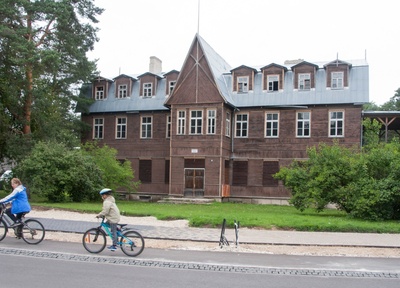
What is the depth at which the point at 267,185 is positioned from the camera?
114 ft

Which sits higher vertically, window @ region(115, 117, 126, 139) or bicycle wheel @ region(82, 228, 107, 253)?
window @ region(115, 117, 126, 139)

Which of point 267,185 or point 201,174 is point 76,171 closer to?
point 201,174

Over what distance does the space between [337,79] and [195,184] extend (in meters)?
13.2

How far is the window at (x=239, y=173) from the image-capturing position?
35.4 meters

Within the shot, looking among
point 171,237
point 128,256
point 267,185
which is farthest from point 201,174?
point 128,256

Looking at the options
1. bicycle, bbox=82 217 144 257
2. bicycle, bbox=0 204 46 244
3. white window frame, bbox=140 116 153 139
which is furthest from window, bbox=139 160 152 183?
bicycle, bbox=82 217 144 257

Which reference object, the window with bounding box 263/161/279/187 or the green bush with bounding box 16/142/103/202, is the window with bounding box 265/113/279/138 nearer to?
the window with bounding box 263/161/279/187

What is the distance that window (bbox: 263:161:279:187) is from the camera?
113 feet

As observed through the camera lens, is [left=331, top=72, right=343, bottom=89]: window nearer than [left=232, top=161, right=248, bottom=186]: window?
Yes

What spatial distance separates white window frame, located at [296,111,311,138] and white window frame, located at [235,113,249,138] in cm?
393

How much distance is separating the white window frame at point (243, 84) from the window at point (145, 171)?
Answer: 9726 millimetres

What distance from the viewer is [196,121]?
113 ft

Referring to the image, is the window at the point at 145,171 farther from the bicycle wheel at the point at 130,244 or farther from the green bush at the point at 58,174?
the bicycle wheel at the point at 130,244

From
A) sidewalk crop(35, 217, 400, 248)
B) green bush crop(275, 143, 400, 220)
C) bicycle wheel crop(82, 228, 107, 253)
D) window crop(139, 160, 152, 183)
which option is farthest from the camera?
window crop(139, 160, 152, 183)
